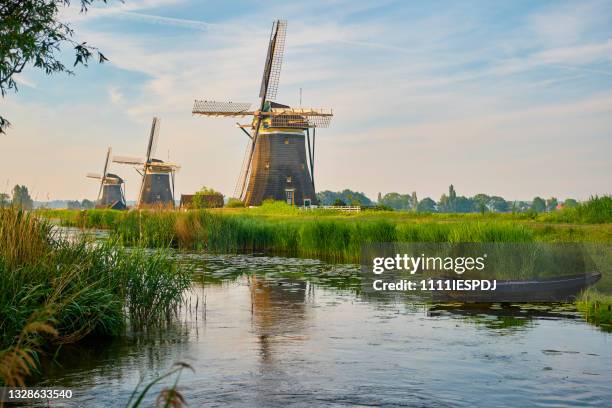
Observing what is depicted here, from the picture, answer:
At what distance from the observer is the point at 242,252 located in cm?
2602

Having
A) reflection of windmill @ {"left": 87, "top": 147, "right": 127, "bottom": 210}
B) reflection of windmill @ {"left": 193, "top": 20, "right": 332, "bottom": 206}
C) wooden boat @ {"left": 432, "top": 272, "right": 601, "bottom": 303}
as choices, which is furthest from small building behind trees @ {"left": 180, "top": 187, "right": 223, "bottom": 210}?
wooden boat @ {"left": 432, "top": 272, "right": 601, "bottom": 303}

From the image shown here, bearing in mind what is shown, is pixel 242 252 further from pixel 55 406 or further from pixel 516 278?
pixel 55 406

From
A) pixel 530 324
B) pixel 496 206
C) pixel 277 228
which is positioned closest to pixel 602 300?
pixel 530 324

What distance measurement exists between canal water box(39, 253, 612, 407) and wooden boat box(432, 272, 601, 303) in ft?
2.54

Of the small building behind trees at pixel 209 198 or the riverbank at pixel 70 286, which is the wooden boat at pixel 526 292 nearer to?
the riverbank at pixel 70 286

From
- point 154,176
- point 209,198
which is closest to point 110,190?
point 154,176

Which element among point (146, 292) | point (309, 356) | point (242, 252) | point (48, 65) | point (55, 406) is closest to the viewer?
point (55, 406)

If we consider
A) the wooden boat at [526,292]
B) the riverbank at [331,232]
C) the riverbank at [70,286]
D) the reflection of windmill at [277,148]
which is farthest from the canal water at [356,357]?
the reflection of windmill at [277,148]

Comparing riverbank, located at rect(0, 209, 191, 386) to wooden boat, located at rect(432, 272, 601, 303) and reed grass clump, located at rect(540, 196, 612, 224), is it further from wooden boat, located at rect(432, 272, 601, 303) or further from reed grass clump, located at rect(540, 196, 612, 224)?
reed grass clump, located at rect(540, 196, 612, 224)

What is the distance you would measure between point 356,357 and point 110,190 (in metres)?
66.5

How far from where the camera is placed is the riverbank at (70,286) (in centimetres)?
823

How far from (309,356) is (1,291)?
4094 mm

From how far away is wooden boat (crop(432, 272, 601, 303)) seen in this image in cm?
1379

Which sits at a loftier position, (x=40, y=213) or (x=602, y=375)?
(x=40, y=213)
